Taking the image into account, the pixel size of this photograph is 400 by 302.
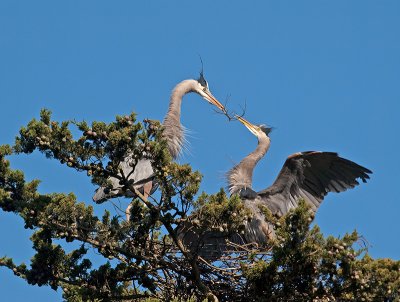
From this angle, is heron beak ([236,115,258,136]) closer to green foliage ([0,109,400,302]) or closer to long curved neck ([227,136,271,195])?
long curved neck ([227,136,271,195])

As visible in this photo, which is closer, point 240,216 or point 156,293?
point 240,216

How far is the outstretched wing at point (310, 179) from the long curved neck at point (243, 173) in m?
0.50

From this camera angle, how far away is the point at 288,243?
394 inches

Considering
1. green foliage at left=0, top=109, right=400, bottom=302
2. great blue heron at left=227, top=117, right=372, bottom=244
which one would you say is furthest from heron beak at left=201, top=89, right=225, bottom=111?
green foliage at left=0, top=109, right=400, bottom=302

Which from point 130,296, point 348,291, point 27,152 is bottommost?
point 348,291

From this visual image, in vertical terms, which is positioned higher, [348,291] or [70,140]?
[70,140]

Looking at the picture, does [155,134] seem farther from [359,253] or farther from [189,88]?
[189,88]

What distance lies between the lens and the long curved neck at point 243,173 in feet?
47.4

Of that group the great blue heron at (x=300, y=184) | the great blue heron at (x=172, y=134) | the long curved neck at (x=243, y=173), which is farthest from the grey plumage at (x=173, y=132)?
the great blue heron at (x=300, y=184)

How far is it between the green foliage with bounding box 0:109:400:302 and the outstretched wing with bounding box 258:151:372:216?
92.1 inches

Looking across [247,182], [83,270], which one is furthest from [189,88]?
[83,270]

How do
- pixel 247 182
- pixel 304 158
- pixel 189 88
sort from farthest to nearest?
pixel 189 88 < pixel 247 182 < pixel 304 158

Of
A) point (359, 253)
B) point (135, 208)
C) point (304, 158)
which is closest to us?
point (359, 253)

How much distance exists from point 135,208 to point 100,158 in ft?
2.99
